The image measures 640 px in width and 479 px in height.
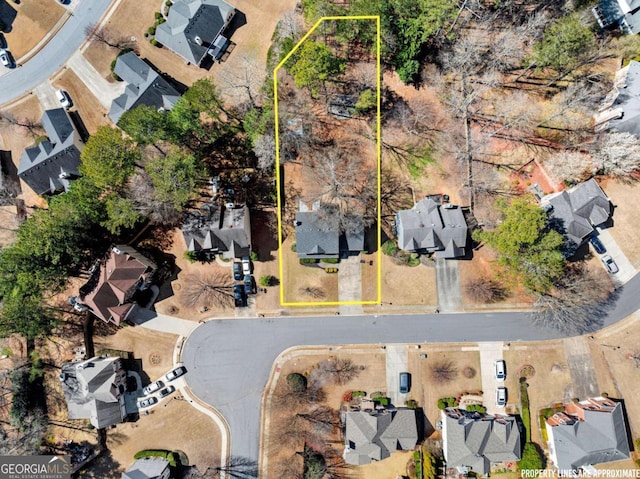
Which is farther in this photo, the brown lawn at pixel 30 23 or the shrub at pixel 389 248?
the brown lawn at pixel 30 23

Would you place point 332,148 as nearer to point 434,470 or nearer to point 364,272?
point 364,272

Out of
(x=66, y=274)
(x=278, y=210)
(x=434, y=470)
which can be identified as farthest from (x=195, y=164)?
(x=434, y=470)

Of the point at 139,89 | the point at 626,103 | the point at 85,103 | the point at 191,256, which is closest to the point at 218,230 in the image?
the point at 191,256

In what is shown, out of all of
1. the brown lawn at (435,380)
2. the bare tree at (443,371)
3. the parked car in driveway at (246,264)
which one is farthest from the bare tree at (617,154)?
the parked car in driveway at (246,264)

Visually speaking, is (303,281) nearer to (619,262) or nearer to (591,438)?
(591,438)

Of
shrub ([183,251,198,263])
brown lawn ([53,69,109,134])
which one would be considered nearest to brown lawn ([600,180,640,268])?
shrub ([183,251,198,263])

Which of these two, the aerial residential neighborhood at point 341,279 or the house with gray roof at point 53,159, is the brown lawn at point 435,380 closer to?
the aerial residential neighborhood at point 341,279
